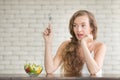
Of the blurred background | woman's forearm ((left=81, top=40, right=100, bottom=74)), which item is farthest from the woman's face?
the blurred background

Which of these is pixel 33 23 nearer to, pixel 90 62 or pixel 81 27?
pixel 81 27

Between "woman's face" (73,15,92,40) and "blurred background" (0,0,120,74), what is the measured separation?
1760 millimetres

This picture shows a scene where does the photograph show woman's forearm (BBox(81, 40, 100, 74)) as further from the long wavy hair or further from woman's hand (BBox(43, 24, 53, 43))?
woman's hand (BBox(43, 24, 53, 43))

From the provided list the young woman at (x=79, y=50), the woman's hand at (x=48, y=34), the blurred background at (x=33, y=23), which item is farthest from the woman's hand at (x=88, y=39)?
the blurred background at (x=33, y=23)

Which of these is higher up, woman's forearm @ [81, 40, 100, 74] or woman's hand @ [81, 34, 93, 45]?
woman's hand @ [81, 34, 93, 45]

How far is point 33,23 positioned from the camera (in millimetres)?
3922

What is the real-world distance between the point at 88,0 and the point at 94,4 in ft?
0.31

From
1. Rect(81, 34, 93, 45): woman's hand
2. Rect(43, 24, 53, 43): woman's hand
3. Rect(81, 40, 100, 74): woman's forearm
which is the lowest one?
Rect(81, 40, 100, 74): woman's forearm

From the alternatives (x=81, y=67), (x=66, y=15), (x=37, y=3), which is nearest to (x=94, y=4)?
(x=66, y=15)

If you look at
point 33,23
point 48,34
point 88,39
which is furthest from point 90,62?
point 33,23

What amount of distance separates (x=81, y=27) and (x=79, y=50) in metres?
0.21

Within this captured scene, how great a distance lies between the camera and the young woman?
6.67ft

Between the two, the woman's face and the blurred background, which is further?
the blurred background

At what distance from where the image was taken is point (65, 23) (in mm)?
3924
